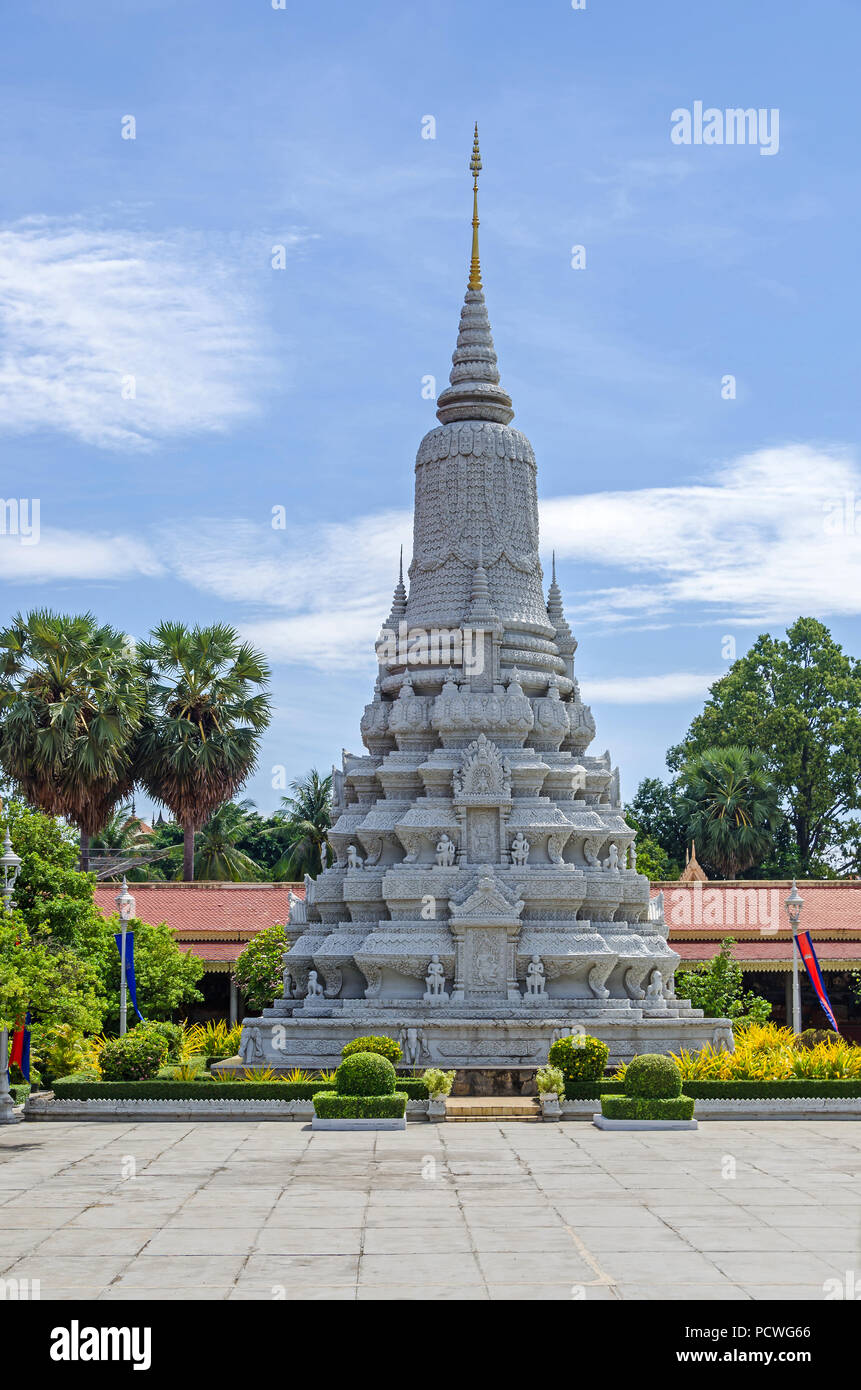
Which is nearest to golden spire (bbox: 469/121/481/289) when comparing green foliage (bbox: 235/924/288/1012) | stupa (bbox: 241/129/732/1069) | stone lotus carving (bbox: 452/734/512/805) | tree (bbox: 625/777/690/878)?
stupa (bbox: 241/129/732/1069)

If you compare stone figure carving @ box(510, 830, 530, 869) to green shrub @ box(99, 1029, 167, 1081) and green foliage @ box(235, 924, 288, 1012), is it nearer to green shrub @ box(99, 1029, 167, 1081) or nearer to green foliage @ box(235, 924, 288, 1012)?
green foliage @ box(235, 924, 288, 1012)

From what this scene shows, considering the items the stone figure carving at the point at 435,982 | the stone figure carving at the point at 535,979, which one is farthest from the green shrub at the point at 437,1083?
the stone figure carving at the point at 535,979

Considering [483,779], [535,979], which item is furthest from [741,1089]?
[483,779]

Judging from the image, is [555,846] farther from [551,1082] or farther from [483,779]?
[551,1082]

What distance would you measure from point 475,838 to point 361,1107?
10035 mm

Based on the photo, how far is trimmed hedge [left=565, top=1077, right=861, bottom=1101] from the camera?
31.9m

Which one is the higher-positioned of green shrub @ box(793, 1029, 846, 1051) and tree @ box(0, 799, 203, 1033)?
tree @ box(0, 799, 203, 1033)

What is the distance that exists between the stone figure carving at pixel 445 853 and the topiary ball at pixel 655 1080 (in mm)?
8917

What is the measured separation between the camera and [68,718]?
4941cm

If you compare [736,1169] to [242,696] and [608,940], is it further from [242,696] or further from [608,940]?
[242,696]

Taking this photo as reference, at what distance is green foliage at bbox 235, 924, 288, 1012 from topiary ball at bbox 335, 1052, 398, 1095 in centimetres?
1175

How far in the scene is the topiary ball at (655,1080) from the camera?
29.8 metres

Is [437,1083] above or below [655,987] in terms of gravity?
below
